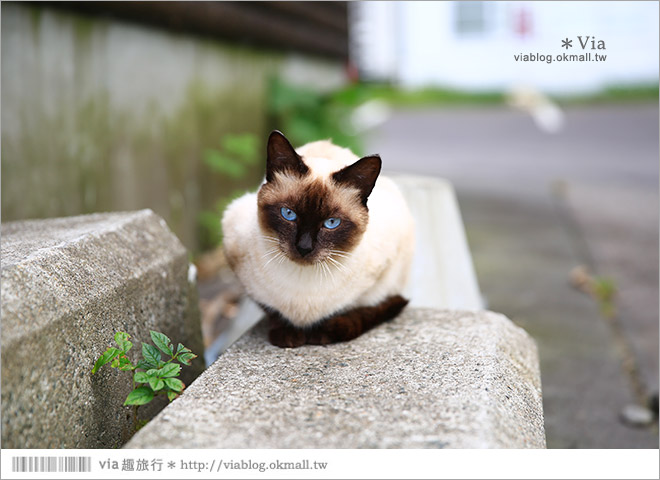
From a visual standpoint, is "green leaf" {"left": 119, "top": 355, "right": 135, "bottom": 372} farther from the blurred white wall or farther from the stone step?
the blurred white wall

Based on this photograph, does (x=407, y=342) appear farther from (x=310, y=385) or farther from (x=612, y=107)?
(x=612, y=107)

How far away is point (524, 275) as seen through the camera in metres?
4.66

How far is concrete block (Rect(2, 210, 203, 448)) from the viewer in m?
1.46

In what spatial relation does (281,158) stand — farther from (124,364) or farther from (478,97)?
(478,97)

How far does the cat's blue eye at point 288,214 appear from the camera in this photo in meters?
1.87

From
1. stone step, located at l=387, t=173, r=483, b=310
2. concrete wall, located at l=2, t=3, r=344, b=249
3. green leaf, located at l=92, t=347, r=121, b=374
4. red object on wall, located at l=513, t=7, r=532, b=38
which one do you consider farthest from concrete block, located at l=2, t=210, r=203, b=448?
red object on wall, located at l=513, t=7, r=532, b=38

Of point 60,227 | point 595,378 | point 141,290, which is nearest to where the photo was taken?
point 141,290

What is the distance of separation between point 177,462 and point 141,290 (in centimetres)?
79

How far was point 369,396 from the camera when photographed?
166 centimetres

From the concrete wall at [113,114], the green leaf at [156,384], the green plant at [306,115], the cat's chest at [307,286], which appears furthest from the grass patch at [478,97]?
the green leaf at [156,384]

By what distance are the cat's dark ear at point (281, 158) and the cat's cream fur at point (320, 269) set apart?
5cm

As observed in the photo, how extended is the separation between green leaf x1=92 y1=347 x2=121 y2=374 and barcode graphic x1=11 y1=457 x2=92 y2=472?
35cm

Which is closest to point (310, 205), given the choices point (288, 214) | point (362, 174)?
point (288, 214)

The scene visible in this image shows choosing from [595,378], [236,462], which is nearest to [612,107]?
[595,378]
